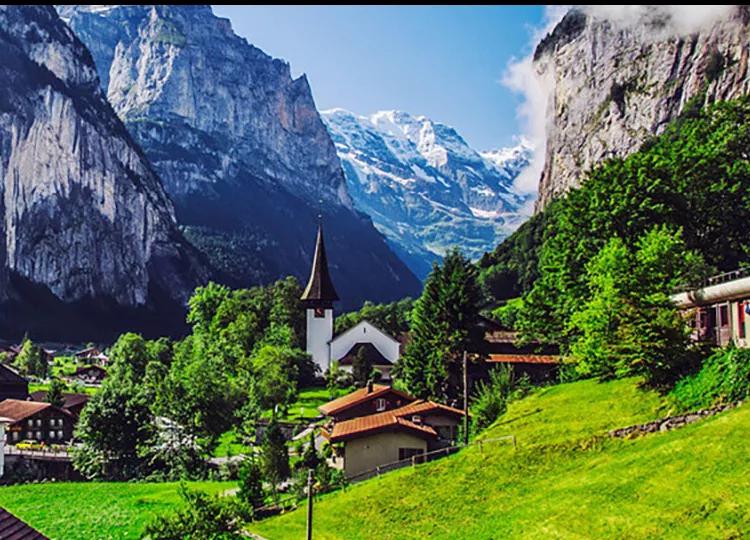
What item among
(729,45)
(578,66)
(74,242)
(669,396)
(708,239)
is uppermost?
(578,66)

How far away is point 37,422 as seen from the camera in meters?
63.3

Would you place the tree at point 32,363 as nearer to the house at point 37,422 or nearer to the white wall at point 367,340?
the house at point 37,422

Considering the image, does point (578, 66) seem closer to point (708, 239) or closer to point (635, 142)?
point (635, 142)

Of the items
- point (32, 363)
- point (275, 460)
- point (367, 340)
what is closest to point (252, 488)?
point (275, 460)

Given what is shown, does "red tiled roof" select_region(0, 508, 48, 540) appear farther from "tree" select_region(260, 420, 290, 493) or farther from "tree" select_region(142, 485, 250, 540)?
"tree" select_region(260, 420, 290, 493)

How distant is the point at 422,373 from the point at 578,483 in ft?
84.5

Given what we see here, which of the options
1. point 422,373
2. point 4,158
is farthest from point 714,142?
point 4,158

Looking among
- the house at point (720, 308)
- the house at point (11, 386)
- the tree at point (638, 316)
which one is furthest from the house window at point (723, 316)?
the house at point (11, 386)

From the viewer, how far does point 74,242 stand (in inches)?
6978

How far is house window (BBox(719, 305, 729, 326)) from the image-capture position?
32188 mm

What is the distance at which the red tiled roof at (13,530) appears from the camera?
1088 centimetres

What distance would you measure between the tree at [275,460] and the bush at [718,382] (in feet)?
62.0

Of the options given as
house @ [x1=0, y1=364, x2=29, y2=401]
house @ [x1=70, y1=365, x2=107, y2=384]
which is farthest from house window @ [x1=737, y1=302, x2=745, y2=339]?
house @ [x1=70, y1=365, x2=107, y2=384]

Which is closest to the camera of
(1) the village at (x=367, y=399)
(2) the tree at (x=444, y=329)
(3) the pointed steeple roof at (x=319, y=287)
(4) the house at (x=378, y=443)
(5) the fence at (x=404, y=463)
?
(1) the village at (x=367, y=399)
